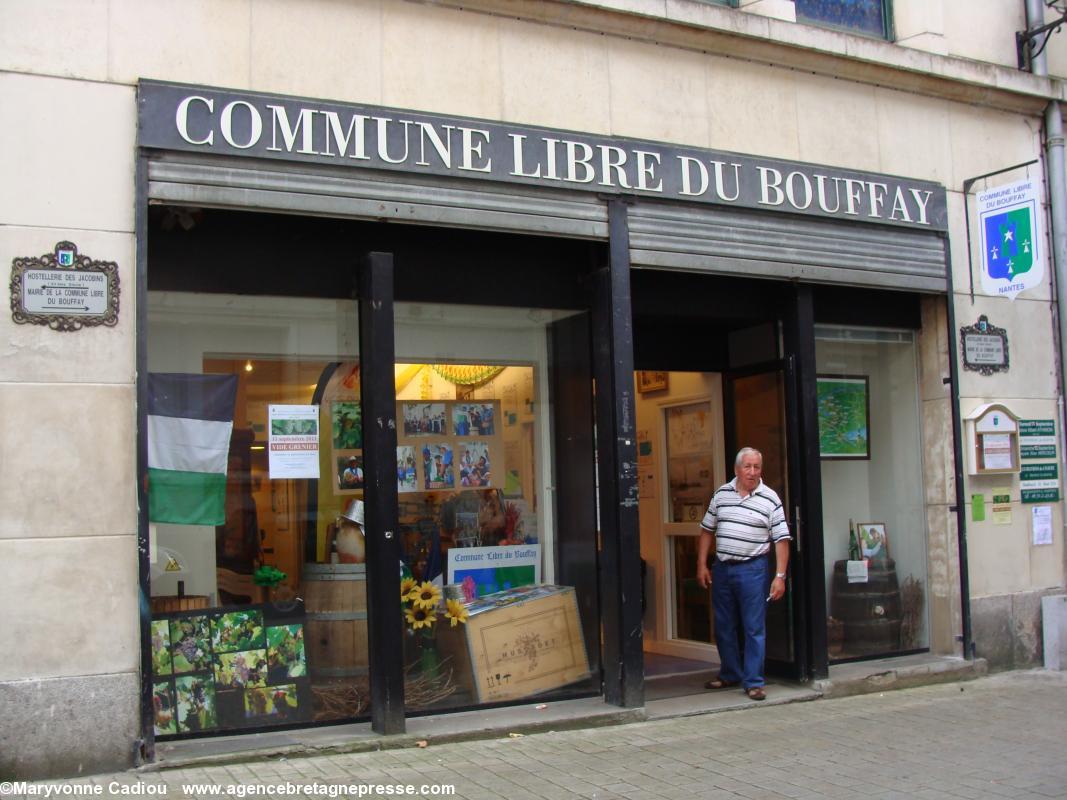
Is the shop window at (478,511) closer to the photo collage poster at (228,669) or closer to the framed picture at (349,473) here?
the framed picture at (349,473)

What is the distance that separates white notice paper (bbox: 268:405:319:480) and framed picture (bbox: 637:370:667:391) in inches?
151

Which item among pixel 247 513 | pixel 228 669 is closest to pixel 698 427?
pixel 247 513

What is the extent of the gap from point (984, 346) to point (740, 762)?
4.73 metres

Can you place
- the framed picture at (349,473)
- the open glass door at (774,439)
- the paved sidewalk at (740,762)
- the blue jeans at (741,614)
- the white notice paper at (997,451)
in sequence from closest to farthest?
the paved sidewalk at (740,762) < the framed picture at (349,473) < the blue jeans at (741,614) < the open glass door at (774,439) < the white notice paper at (997,451)

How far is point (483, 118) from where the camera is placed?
704 cm

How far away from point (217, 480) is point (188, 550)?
1.46 feet

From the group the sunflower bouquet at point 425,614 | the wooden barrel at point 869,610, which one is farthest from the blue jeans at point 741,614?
the sunflower bouquet at point 425,614

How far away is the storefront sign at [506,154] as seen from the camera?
6.17 metres

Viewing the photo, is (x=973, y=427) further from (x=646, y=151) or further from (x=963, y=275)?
(x=646, y=151)

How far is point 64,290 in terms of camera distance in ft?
19.0

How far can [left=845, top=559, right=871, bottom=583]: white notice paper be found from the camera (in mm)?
9047

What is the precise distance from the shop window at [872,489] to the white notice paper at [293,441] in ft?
13.8

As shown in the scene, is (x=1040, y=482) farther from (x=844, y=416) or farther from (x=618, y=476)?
(x=618, y=476)

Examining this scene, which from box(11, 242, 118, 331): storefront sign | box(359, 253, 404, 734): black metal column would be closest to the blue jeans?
box(359, 253, 404, 734): black metal column
